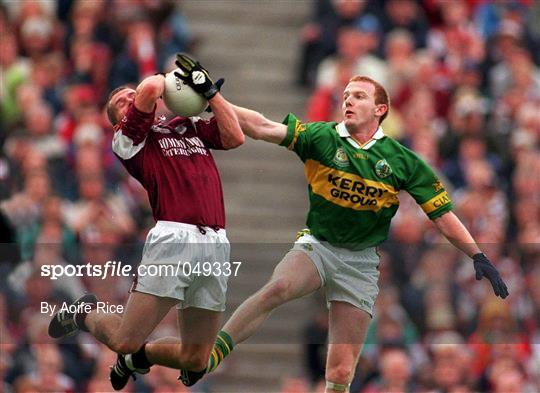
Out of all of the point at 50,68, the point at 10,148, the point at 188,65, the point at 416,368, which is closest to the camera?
the point at 188,65

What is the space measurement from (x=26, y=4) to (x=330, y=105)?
348 cm

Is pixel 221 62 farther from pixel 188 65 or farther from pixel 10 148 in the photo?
pixel 188 65

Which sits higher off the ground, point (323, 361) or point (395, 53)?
point (395, 53)

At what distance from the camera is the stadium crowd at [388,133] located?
18.6 meters

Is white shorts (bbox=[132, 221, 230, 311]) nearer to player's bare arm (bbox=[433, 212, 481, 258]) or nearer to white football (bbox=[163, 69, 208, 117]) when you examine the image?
white football (bbox=[163, 69, 208, 117])

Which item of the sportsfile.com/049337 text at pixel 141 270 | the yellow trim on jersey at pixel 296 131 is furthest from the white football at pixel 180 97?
the sportsfile.com/049337 text at pixel 141 270

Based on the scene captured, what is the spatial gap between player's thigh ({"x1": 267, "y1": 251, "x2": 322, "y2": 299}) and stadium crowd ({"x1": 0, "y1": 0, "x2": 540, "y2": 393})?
161 centimetres

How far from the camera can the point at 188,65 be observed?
14547 millimetres

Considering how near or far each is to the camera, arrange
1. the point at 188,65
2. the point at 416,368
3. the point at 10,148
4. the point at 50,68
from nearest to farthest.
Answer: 1. the point at 188,65
2. the point at 416,368
3. the point at 10,148
4. the point at 50,68

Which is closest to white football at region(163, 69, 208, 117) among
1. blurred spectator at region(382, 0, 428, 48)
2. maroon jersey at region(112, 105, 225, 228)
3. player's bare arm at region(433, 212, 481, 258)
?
maroon jersey at region(112, 105, 225, 228)

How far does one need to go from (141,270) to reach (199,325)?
1.91 feet

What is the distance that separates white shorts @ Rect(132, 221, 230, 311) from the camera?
48.4 feet

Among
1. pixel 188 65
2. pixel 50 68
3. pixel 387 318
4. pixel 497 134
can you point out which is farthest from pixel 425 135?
pixel 188 65

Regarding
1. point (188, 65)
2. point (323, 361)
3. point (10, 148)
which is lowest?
point (323, 361)
